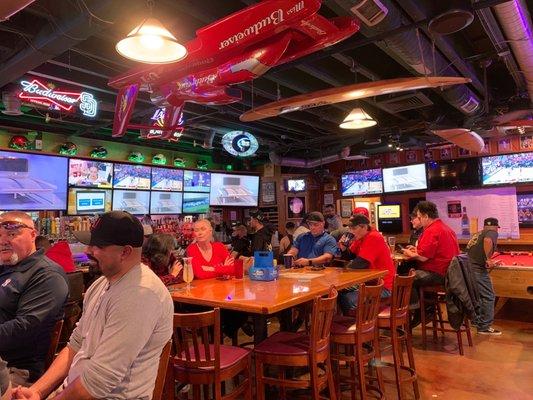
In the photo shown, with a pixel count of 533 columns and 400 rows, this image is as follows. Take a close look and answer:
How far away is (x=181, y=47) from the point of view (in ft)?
11.0

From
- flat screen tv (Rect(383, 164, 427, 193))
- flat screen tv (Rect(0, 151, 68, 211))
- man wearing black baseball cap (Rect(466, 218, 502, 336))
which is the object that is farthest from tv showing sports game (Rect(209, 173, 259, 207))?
man wearing black baseball cap (Rect(466, 218, 502, 336))

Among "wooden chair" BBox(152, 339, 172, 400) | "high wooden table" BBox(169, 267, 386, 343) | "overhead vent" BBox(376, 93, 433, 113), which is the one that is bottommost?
"wooden chair" BBox(152, 339, 172, 400)

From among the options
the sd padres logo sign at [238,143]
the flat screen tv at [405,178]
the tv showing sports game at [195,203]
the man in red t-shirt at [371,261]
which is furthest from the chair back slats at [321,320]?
the flat screen tv at [405,178]

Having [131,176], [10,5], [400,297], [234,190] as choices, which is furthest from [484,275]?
[131,176]

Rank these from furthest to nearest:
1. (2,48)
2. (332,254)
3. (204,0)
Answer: (332,254) → (2,48) → (204,0)

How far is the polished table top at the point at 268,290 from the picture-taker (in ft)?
9.43

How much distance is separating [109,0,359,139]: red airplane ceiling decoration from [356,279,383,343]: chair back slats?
6.43 feet

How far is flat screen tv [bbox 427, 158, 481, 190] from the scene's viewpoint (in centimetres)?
881

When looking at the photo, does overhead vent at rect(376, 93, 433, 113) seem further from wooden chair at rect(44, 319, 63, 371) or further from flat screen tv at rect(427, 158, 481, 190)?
wooden chair at rect(44, 319, 63, 371)

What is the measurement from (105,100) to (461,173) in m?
7.13

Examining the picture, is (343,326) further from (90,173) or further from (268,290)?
(90,173)

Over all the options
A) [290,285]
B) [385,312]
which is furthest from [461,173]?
[290,285]

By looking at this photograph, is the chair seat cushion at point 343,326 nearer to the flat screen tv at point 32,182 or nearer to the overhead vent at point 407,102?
the overhead vent at point 407,102

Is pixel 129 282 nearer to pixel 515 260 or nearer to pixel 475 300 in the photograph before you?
pixel 475 300
